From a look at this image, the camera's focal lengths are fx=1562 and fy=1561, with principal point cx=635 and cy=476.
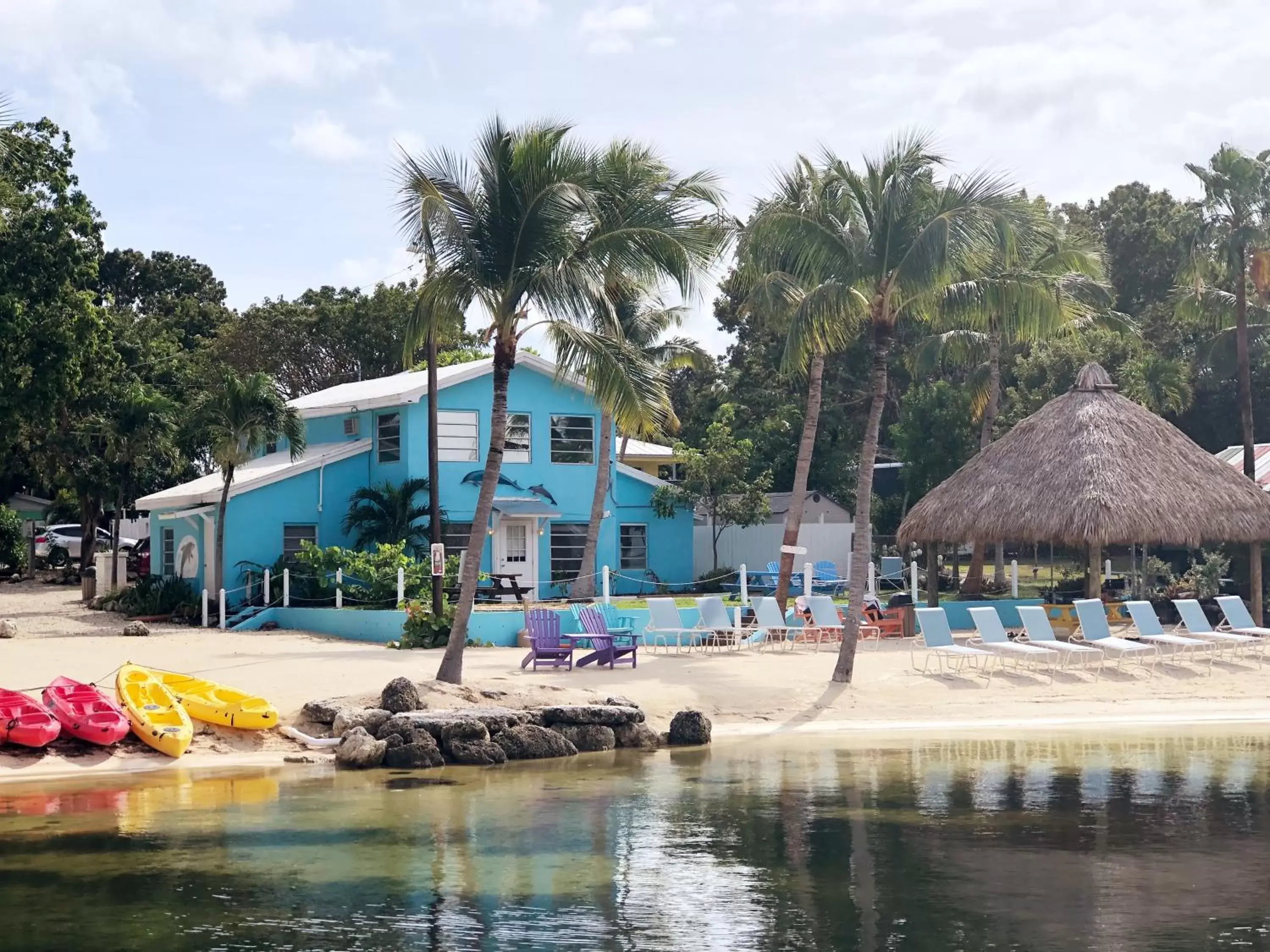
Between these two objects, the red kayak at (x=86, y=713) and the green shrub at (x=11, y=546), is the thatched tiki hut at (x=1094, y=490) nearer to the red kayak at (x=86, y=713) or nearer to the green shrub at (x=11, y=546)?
the red kayak at (x=86, y=713)

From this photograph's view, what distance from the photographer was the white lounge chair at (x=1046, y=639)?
24.5 meters

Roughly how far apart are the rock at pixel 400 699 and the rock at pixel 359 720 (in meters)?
0.15

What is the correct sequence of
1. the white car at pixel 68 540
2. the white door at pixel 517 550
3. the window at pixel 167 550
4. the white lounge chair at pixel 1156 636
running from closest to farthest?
the white lounge chair at pixel 1156 636 → the white door at pixel 517 550 → the window at pixel 167 550 → the white car at pixel 68 540

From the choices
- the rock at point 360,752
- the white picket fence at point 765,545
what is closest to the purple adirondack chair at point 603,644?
the rock at point 360,752

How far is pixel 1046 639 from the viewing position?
81.8 ft

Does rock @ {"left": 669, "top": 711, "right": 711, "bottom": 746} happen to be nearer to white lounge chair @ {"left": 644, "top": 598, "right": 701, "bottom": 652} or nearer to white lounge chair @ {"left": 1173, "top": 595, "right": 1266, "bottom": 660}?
white lounge chair @ {"left": 644, "top": 598, "right": 701, "bottom": 652}

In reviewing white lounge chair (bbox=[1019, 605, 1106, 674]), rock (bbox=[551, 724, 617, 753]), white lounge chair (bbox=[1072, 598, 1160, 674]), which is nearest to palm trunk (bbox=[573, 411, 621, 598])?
white lounge chair (bbox=[1019, 605, 1106, 674])

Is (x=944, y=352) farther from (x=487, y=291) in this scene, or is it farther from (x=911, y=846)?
(x=911, y=846)

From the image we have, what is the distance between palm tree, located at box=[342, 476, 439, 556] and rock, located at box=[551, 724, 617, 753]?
1414 centimetres

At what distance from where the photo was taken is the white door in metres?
34.9

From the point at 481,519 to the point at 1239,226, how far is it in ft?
65.0

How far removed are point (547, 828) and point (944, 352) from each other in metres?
26.2

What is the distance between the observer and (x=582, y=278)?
67.8 ft

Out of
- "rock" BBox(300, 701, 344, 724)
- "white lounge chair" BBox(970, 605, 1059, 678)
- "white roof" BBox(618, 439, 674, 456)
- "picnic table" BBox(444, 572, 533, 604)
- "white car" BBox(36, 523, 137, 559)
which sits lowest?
"rock" BBox(300, 701, 344, 724)
